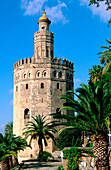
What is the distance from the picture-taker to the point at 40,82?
42594 mm

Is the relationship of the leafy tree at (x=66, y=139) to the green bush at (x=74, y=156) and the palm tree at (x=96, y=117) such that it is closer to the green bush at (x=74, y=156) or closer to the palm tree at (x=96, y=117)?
the green bush at (x=74, y=156)

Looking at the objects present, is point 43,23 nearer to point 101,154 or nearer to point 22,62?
point 22,62

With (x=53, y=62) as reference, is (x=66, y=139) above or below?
below

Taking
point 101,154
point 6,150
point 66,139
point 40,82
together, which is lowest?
point 66,139

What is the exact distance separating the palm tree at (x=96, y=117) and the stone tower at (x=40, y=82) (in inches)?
1096

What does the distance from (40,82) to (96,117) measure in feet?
98.1

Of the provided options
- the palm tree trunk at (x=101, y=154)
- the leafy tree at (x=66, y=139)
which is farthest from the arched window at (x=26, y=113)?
the palm tree trunk at (x=101, y=154)

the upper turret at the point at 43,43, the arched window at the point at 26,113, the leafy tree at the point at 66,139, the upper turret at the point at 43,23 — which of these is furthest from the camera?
the upper turret at the point at 43,23

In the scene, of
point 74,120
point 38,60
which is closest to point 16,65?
point 38,60

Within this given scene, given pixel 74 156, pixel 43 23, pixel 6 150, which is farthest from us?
pixel 43 23

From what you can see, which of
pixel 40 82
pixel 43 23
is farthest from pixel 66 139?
pixel 43 23

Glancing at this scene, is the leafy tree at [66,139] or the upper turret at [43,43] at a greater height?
A: the upper turret at [43,43]

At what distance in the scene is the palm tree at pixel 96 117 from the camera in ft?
42.3

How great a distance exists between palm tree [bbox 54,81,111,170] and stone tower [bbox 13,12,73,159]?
27833 mm
